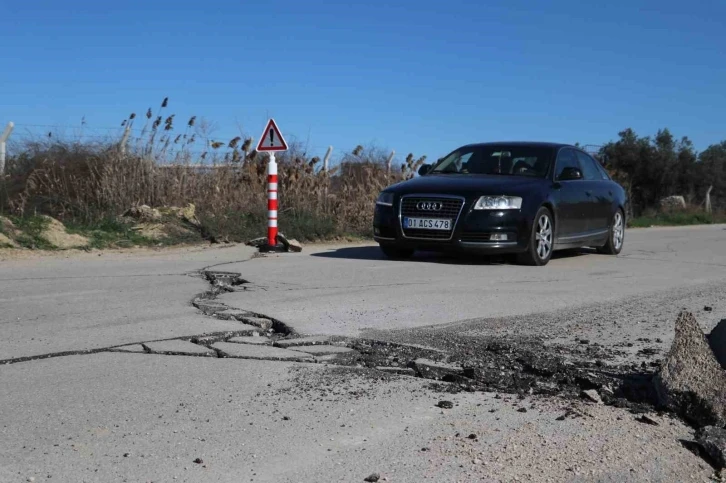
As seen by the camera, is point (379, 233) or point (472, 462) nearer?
point (472, 462)

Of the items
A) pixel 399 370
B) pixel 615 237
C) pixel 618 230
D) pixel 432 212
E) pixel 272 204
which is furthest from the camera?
pixel 618 230

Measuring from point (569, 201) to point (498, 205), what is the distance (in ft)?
5.31

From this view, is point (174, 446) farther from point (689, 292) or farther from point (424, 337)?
point (689, 292)

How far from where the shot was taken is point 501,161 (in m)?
11.9

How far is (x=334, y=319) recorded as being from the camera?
650cm

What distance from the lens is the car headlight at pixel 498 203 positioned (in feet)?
35.0

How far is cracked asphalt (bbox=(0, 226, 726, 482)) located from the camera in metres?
3.48

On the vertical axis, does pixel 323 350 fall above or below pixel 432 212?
below

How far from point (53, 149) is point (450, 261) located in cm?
697

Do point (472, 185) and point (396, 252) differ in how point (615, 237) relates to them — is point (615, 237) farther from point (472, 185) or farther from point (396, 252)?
point (396, 252)

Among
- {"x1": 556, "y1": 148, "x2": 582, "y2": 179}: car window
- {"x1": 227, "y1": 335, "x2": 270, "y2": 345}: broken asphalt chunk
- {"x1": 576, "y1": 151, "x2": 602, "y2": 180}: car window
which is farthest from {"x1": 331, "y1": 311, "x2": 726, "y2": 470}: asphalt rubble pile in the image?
{"x1": 576, "y1": 151, "x2": 602, "y2": 180}: car window

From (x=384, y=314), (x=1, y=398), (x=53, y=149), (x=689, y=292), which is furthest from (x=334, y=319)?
(x=53, y=149)

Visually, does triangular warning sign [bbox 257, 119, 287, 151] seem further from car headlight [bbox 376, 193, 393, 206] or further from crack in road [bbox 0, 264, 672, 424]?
crack in road [bbox 0, 264, 672, 424]

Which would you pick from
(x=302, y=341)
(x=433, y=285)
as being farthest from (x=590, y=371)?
(x=433, y=285)
